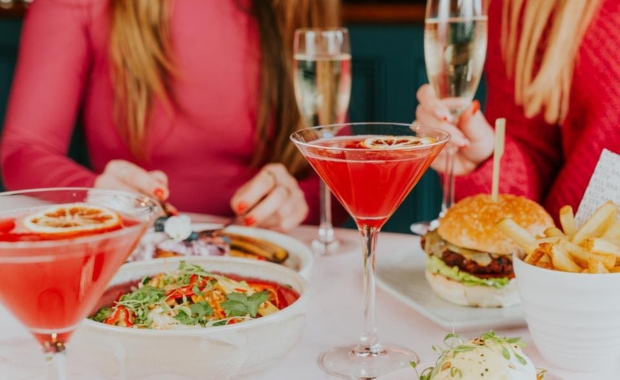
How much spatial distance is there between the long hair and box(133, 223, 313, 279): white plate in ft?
2.48

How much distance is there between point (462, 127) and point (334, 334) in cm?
58

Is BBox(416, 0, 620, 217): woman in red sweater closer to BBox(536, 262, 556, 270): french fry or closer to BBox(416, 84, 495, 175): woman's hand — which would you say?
BBox(416, 84, 495, 175): woman's hand

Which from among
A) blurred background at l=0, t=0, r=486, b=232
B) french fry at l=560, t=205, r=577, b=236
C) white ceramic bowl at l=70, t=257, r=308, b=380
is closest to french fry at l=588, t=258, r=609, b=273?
french fry at l=560, t=205, r=577, b=236

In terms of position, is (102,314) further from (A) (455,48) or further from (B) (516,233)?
(A) (455,48)

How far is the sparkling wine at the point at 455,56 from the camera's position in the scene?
1365 millimetres

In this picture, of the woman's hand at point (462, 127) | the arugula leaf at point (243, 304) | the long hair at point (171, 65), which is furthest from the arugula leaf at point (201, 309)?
the long hair at point (171, 65)

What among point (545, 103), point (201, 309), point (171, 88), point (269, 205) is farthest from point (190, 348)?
point (171, 88)

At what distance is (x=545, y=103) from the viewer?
1.65m

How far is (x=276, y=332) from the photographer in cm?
85

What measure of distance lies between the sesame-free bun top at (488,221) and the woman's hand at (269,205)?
436mm

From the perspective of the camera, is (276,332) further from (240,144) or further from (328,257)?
(240,144)

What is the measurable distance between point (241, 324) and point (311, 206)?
1.12 meters

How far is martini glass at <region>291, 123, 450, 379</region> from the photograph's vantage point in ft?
2.98

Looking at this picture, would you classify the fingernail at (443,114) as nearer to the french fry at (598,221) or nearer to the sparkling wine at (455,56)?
the sparkling wine at (455,56)
